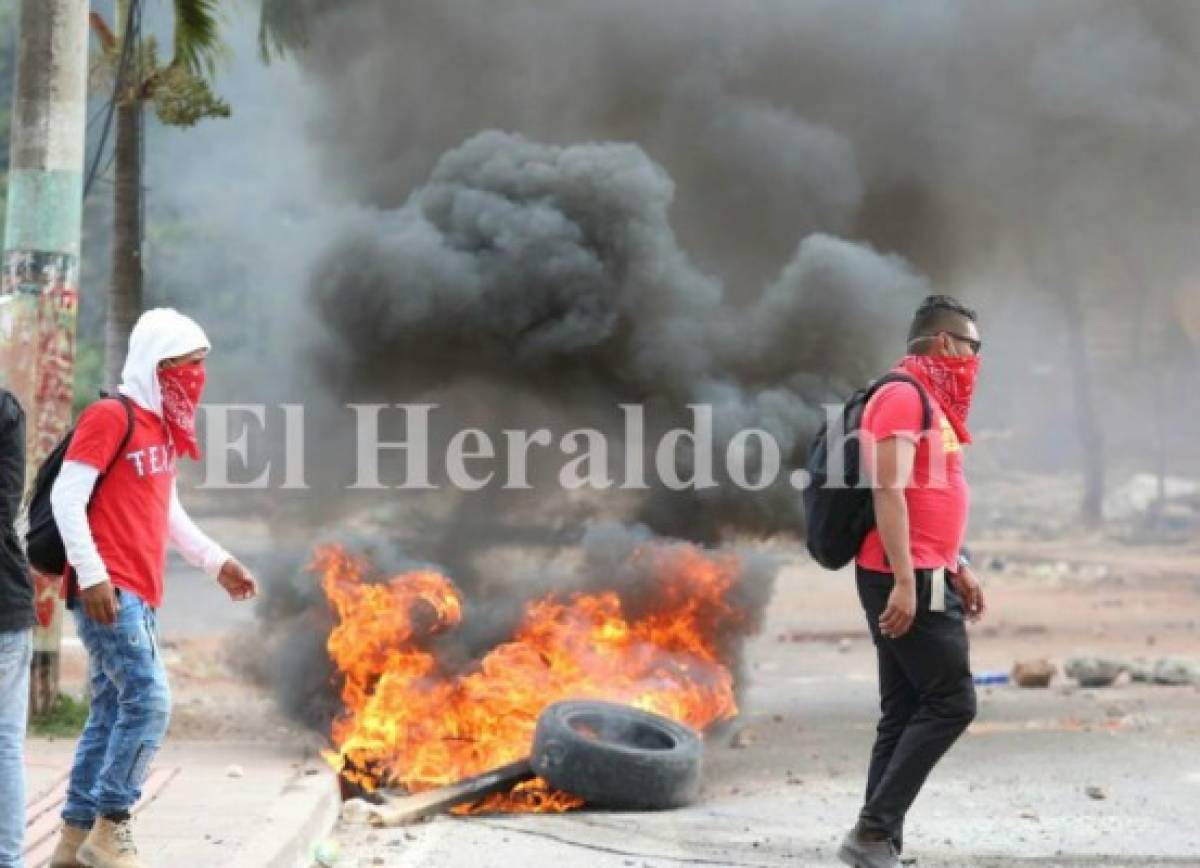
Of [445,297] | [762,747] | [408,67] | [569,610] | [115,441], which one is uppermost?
A: [408,67]

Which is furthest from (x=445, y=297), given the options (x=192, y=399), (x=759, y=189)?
(x=192, y=399)

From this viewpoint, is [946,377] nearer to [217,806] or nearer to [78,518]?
[78,518]

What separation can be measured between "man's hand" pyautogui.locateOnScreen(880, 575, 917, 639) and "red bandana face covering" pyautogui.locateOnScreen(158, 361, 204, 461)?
6.67 feet

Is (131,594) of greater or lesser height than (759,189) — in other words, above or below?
below

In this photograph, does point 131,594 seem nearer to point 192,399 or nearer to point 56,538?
point 56,538

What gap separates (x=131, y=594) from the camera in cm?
454

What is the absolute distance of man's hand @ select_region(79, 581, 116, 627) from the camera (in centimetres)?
436

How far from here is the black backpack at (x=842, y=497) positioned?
5012 mm

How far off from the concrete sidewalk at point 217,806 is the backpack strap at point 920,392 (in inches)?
93.0

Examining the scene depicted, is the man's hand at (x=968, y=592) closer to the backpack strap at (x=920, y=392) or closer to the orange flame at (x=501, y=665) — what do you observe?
the backpack strap at (x=920, y=392)

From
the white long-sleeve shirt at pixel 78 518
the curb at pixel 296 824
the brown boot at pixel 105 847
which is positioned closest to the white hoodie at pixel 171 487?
the white long-sleeve shirt at pixel 78 518

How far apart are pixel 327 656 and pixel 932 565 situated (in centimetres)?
404

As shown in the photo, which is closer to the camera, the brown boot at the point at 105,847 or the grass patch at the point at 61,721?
the brown boot at the point at 105,847

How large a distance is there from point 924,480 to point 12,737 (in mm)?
2635
